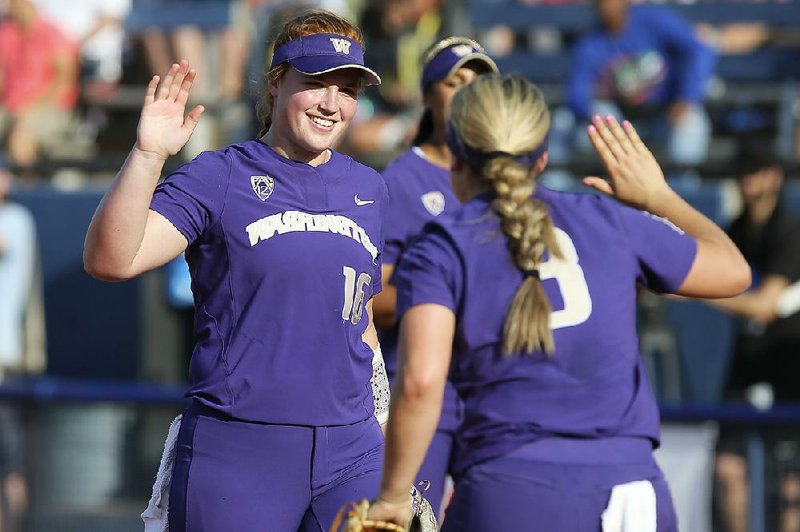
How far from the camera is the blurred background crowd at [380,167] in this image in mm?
6859

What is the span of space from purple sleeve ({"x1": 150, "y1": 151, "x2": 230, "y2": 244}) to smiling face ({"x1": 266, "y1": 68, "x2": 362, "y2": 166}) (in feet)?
0.69

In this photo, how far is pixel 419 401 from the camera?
10.9 ft

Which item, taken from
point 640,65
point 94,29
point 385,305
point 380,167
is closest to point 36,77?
point 94,29

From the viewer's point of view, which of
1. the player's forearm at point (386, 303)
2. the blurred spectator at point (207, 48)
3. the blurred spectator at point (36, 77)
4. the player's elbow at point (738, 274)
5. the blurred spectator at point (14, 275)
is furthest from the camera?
→ the blurred spectator at point (36, 77)

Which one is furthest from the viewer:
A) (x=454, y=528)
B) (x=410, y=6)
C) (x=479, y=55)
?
(x=410, y=6)

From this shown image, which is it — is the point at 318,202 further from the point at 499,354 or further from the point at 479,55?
the point at 479,55

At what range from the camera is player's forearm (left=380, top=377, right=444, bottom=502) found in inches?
131

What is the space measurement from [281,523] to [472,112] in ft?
3.96

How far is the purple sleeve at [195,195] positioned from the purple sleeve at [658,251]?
1076 millimetres

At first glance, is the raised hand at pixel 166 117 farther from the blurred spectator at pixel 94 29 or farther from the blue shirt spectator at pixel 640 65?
the blurred spectator at pixel 94 29

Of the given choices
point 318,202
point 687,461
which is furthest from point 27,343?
point 318,202

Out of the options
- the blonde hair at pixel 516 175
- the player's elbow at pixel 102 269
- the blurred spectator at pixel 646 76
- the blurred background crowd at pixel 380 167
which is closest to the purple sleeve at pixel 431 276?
the blonde hair at pixel 516 175

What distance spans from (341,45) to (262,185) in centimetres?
47

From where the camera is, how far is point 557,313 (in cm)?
346
